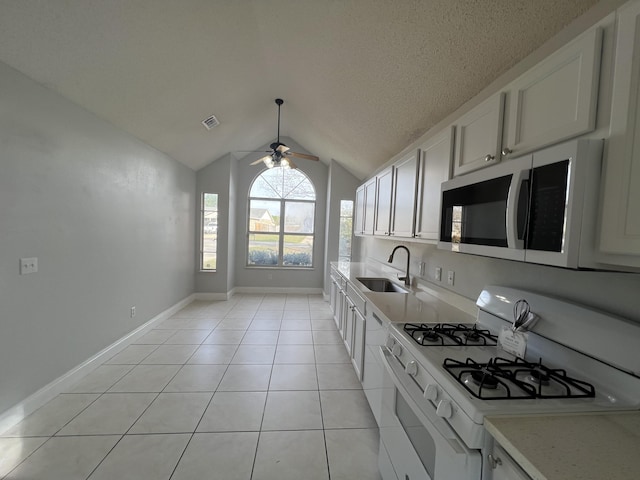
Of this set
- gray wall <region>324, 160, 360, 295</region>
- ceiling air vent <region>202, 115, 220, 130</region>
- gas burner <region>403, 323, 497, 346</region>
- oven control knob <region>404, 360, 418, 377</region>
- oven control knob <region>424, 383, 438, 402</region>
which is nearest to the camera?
oven control knob <region>424, 383, 438, 402</region>

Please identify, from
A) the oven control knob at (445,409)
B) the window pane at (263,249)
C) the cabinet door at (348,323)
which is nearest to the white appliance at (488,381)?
the oven control knob at (445,409)

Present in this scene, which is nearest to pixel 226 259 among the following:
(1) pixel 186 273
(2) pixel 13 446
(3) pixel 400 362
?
(1) pixel 186 273

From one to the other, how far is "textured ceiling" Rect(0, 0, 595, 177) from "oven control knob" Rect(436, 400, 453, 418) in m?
1.72

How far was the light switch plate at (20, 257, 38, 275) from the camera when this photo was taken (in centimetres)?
197

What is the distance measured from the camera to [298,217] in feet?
20.2

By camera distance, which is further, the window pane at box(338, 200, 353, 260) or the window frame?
the window pane at box(338, 200, 353, 260)

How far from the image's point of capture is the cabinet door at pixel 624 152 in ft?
2.44

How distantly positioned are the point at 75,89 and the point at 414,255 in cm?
344

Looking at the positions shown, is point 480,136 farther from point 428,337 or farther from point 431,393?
point 431,393

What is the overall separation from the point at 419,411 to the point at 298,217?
17.4 ft

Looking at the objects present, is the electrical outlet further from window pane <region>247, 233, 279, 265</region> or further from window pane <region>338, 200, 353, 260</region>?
window pane <region>247, 233, 279, 265</region>

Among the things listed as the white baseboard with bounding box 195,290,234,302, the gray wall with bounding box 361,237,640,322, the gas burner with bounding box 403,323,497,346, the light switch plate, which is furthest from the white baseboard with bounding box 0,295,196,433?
the gray wall with bounding box 361,237,640,322

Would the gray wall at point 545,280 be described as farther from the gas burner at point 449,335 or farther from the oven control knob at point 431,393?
the oven control knob at point 431,393

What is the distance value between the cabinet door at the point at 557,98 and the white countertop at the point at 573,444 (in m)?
0.92
